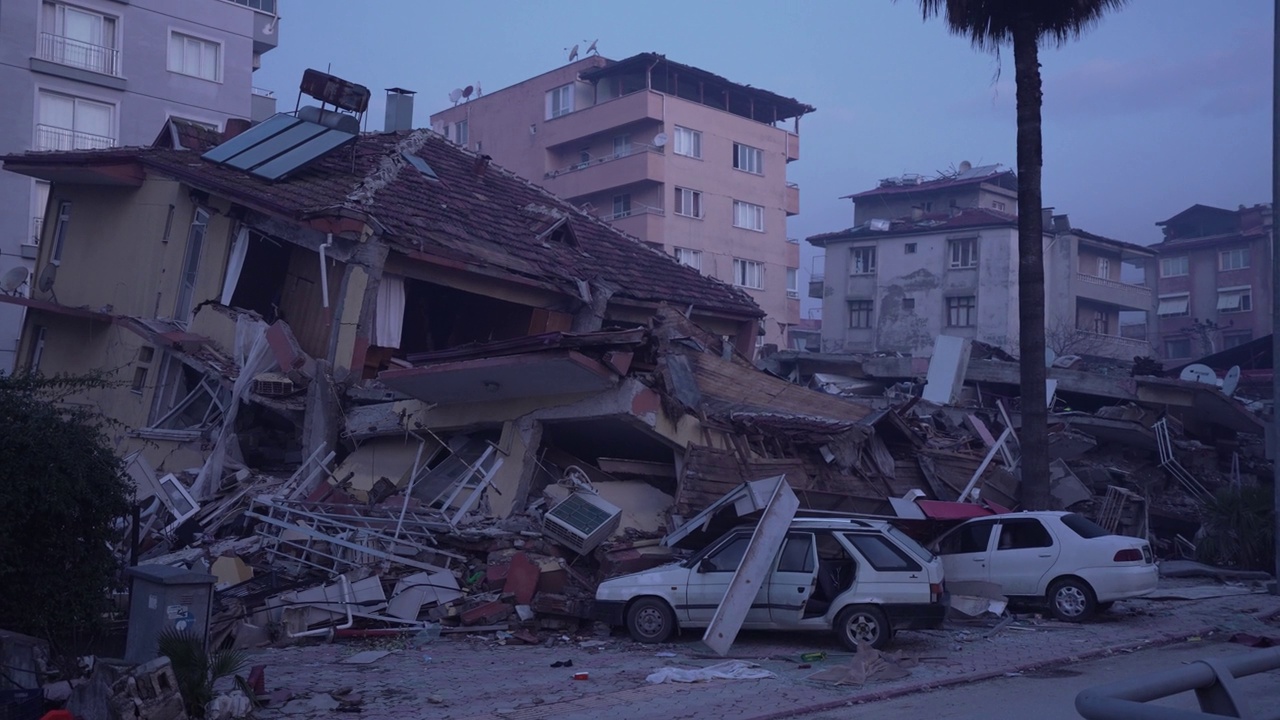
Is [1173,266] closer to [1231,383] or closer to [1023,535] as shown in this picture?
[1231,383]

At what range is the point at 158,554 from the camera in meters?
15.5

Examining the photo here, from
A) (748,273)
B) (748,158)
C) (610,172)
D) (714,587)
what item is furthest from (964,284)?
(714,587)

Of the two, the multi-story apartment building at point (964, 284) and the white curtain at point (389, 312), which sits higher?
the multi-story apartment building at point (964, 284)

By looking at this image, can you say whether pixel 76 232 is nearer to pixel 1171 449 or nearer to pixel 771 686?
pixel 771 686

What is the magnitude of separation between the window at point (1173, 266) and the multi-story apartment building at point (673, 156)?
2595 cm

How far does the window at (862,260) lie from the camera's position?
55.2 meters

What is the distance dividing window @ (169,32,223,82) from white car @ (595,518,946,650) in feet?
106

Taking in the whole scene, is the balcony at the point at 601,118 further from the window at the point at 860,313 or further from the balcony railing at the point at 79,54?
the balcony railing at the point at 79,54

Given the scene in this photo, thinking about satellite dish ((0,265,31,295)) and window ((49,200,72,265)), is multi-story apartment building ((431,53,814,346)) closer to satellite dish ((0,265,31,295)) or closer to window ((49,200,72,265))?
window ((49,200,72,265))

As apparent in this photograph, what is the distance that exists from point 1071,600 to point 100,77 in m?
33.7

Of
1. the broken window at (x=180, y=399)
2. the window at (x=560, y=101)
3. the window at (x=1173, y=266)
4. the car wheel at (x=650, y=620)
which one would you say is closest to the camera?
the car wheel at (x=650, y=620)

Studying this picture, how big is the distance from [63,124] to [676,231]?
24618 mm

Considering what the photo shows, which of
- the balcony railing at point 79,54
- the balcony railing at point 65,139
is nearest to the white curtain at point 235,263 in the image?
the balcony railing at point 65,139

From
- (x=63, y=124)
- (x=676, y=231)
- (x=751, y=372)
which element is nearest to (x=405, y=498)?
(x=751, y=372)
